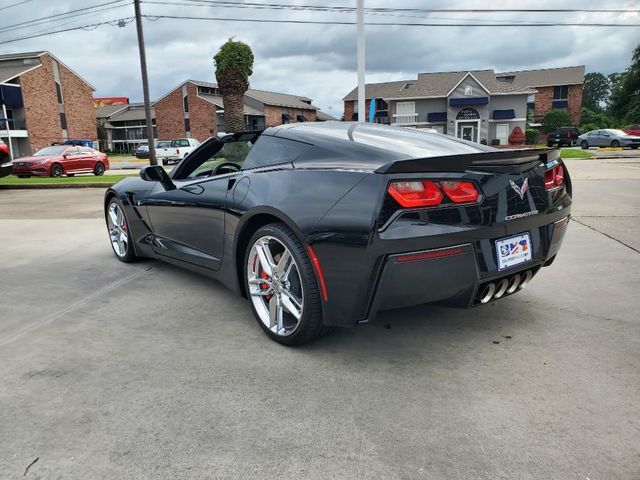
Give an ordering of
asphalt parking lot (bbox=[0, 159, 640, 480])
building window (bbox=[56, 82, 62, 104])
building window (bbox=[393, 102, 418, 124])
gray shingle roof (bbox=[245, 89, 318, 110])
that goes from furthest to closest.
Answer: gray shingle roof (bbox=[245, 89, 318, 110]), building window (bbox=[393, 102, 418, 124]), building window (bbox=[56, 82, 62, 104]), asphalt parking lot (bbox=[0, 159, 640, 480])

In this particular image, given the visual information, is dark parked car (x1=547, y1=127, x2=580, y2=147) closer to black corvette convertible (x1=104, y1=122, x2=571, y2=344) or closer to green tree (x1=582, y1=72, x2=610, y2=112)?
black corvette convertible (x1=104, y1=122, x2=571, y2=344)

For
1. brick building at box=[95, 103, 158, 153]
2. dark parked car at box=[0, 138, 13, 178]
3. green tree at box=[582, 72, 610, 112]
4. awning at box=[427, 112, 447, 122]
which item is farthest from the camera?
green tree at box=[582, 72, 610, 112]

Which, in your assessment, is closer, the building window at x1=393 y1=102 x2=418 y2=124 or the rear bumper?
the rear bumper

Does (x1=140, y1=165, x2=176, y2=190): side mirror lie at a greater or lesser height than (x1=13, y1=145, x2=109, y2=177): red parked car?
greater

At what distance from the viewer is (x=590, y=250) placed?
5273 millimetres

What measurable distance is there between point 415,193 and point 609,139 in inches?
1447

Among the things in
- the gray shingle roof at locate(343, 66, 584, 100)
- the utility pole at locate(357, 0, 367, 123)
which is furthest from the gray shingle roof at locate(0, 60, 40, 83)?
the utility pole at locate(357, 0, 367, 123)

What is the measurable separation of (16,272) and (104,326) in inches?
82.7

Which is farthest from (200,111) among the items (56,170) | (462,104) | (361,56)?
(361,56)

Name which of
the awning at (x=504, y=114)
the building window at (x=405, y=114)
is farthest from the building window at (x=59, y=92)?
the awning at (x=504, y=114)

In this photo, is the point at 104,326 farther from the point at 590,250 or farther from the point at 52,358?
the point at 590,250

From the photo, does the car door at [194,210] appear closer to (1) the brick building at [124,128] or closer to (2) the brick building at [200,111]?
(2) the brick building at [200,111]

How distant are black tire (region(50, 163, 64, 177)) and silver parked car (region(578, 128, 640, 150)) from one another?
3221cm

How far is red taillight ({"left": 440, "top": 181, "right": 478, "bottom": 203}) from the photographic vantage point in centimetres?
246
